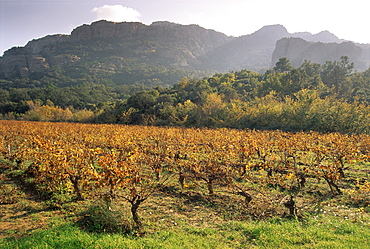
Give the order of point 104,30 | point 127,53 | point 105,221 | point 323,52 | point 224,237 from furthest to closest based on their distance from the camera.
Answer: point 104,30 → point 127,53 → point 323,52 → point 105,221 → point 224,237

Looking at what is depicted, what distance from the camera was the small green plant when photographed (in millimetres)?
5103

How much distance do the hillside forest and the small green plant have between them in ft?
73.1

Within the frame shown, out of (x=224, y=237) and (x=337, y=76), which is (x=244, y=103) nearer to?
(x=224, y=237)

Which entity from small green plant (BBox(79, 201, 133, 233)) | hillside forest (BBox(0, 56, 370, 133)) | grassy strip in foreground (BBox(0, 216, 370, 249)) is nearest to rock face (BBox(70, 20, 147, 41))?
hillside forest (BBox(0, 56, 370, 133))

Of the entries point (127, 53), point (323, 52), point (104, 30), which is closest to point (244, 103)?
point (323, 52)

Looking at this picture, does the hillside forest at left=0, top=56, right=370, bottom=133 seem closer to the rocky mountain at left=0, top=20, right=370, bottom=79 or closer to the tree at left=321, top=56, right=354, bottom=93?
the tree at left=321, top=56, right=354, bottom=93

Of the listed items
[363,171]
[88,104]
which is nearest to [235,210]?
[363,171]

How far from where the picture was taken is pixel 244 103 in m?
30.9

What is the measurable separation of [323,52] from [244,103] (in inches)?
4851

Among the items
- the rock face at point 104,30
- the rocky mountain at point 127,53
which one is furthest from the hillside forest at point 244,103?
the rock face at point 104,30

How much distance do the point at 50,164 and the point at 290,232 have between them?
6.96 meters

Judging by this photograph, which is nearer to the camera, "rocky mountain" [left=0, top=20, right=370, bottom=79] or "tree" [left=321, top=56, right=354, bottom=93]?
"tree" [left=321, top=56, right=354, bottom=93]

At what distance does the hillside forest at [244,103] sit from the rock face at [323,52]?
8377cm

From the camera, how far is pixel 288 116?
24.7 metres
